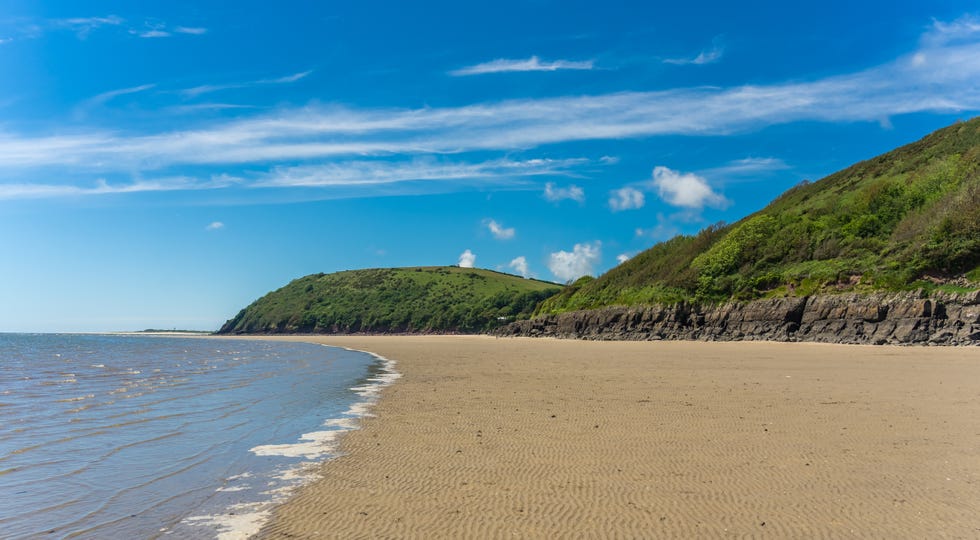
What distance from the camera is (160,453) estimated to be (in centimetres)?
874

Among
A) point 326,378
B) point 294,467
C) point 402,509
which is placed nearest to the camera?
point 402,509

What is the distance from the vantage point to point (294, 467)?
779cm

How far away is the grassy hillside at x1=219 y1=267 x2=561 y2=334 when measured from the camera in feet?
395

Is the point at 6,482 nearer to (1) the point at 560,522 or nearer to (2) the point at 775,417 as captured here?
(1) the point at 560,522

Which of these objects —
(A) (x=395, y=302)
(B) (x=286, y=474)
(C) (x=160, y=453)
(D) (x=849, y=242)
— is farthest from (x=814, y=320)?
(A) (x=395, y=302)

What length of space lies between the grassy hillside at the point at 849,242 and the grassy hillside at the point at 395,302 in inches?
1831

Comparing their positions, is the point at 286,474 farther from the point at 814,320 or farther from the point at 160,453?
the point at 814,320

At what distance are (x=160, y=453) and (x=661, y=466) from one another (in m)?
7.34

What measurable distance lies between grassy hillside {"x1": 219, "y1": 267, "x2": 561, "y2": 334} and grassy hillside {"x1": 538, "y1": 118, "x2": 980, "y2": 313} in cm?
4651

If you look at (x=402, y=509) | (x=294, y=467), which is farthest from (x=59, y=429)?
(x=402, y=509)

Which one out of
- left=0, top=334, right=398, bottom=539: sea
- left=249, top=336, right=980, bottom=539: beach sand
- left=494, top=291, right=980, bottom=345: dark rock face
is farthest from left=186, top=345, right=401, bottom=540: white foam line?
left=494, top=291, right=980, bottom=345: dark rock face

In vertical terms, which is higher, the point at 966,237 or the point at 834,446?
the point at 966,237

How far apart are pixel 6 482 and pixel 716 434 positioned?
9.81 meters

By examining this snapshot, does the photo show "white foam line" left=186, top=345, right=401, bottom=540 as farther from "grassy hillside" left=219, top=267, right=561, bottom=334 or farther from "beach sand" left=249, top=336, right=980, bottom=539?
"grassy hillside" left=219, top=267, right=561, bottom=334
